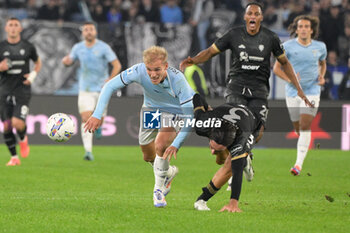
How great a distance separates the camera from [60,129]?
8.62 m

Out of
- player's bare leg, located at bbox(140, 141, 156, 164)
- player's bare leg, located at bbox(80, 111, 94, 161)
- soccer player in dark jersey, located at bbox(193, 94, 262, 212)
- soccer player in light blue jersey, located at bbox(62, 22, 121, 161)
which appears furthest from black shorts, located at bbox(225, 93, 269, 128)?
player's bare leg, located at bbox(80, 111, 94, 161)

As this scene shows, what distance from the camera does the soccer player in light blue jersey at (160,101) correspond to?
820cm

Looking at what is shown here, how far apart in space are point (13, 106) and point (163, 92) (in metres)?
6.21

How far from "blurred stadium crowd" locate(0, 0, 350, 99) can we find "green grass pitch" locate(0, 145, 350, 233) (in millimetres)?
3988

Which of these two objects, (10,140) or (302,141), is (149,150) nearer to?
(302,141)

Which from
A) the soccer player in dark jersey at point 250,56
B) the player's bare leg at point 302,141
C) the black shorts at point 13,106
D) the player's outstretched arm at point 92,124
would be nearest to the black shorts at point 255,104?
the soccer player in dark jersey at point 250,56

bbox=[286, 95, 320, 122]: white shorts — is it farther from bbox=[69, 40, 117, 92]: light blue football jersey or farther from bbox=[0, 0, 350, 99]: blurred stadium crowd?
bbox=[0, 0, 350, 99]: blurred stadium crowd

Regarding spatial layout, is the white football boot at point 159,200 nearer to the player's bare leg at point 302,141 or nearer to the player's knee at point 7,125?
the player's bare leg at point 302,141

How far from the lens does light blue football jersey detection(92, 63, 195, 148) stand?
8273 mm

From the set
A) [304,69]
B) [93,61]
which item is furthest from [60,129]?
[93,61]

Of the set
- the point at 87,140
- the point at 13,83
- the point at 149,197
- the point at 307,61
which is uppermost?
the point at 307,61

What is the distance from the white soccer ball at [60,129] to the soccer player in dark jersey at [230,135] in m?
1.51

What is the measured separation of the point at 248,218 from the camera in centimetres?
792

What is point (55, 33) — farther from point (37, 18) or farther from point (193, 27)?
point (193, 27)
